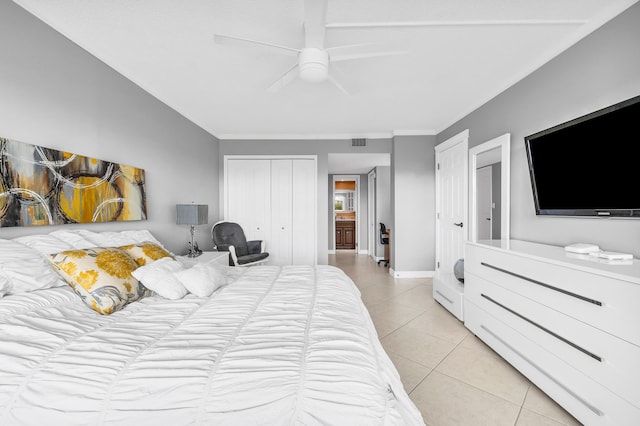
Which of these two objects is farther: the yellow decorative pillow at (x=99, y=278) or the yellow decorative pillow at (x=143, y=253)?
the yellow decorative pillow at (x=143, y=253)

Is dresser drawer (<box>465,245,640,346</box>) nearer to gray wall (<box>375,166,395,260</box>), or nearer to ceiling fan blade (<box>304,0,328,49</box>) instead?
ceiling fan blade (<box>304,0,328,49</box>)

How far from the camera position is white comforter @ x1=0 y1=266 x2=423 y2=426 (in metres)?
0.81

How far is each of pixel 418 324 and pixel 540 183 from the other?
174 centimetres

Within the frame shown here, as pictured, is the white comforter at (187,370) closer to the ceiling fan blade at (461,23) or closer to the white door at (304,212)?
the ceiling fan blade at (461,23)

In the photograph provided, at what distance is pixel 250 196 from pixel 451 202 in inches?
132

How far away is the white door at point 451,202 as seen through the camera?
146 inches

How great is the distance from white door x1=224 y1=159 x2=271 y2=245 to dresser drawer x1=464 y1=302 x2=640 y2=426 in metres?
3.65

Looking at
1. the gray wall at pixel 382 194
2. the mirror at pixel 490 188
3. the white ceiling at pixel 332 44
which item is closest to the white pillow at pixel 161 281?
the white ceiling at pixel 332 44

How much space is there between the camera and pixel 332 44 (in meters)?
2.20

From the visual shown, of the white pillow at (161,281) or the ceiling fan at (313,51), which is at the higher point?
the ceiling fan at (313,51)

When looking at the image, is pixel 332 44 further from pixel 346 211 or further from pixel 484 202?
pixel 346 211

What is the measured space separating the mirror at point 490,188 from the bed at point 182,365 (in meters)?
2.38

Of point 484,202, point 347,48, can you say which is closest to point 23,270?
point 347,48

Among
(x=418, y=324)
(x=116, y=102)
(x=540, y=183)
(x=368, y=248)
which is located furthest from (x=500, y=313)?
(x=368, y=248)
